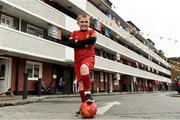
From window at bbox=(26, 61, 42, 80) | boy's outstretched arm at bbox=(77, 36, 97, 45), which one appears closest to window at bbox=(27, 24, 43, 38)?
window at bbox=(26, 61, 42, 80)

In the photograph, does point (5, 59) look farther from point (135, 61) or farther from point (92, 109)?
point (135, 61)

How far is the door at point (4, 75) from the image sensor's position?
22.8 meters

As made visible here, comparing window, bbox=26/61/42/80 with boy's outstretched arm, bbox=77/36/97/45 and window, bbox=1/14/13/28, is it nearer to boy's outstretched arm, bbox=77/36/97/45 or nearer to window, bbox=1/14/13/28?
window, bbox=1/14/13/28

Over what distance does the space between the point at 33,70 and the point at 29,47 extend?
12.7 feet

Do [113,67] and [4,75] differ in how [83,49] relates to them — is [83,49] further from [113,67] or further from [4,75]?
[113,67]

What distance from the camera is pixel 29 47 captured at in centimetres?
2245

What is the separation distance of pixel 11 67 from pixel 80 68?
59.3ft

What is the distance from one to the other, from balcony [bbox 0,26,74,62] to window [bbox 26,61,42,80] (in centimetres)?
164

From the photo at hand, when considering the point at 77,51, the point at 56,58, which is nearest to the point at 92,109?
the point at 77,51

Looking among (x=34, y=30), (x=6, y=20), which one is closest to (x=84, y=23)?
(x=6, y=20)

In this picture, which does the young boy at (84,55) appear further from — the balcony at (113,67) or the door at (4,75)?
the balcony at (113,67)

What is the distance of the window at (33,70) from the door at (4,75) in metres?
2.40

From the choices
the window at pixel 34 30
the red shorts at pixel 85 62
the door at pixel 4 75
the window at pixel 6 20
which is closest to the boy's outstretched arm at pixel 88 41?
the red shorts at pixel 85 62

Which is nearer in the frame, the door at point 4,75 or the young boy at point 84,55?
the young boy at point 84,55
